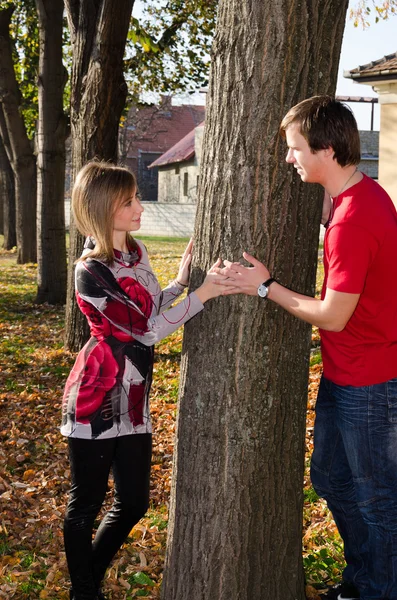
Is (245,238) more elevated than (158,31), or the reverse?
(158,31)

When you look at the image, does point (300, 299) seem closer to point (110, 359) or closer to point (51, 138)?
point (110, 359)

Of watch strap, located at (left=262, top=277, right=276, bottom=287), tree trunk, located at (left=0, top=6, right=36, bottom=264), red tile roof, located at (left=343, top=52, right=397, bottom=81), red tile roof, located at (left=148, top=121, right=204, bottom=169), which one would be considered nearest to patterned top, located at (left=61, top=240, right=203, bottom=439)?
watch strap, located at (left=262, top=277, right=276, bottom=287)

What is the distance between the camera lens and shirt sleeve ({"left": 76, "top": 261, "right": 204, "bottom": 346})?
3396mm

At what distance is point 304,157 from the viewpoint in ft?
9.79

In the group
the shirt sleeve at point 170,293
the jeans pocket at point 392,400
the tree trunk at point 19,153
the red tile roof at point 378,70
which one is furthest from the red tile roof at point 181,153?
the jeans pocket at point 392,400

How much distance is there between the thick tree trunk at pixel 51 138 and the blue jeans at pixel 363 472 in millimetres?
10427

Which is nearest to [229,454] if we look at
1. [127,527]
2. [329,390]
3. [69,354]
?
[329,390]

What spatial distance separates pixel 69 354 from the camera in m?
9.64

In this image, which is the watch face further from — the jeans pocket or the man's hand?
the jeans pocket

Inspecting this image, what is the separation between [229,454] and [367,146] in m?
44.3

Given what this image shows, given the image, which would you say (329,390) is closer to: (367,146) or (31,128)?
(31,128)

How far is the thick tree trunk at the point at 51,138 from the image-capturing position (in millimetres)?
12930

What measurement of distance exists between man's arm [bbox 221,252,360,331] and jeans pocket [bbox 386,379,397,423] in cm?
33

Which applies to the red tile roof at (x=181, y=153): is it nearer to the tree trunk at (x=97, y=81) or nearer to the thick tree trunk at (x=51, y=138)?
the thick tree trunk at (x=51, y=138)
